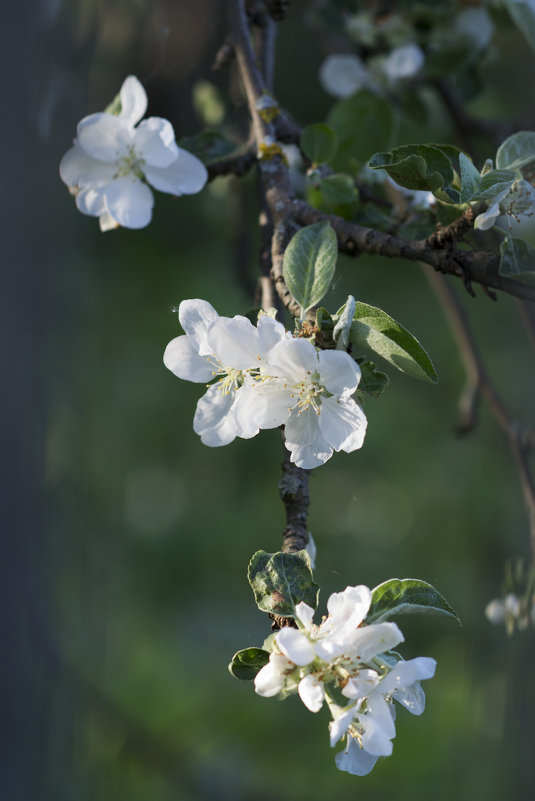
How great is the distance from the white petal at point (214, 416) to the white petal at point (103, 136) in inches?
5.9

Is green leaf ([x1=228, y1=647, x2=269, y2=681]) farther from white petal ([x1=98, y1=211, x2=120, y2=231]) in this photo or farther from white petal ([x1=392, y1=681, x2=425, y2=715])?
white petal ([x1=98, y1=211, x2=120, y2=231])

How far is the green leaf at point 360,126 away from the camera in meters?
0.48

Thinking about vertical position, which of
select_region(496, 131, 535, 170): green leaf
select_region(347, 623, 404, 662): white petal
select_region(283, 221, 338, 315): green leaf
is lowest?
select_region(347, 623, 404, 662): white petal

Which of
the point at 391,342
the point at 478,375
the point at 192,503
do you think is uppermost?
the point at 391,342

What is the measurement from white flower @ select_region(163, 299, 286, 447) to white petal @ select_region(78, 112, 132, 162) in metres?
0.13

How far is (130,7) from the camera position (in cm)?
78

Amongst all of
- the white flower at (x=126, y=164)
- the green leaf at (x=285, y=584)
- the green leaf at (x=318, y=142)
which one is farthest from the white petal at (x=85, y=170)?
the green leaf at (x=285, y=584)

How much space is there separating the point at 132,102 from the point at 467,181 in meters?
0.18

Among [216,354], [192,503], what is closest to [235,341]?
[216,354]

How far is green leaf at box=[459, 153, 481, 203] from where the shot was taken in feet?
0.89

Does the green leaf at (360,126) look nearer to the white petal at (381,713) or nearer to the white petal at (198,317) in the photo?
the white petal at (198,317)

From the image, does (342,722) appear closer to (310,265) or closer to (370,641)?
(370,641)

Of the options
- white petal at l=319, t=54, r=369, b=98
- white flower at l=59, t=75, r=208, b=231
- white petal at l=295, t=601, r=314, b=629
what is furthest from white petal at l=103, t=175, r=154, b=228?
white petal at l=319, t=54, r=369, b=98

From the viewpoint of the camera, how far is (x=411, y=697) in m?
0.26
